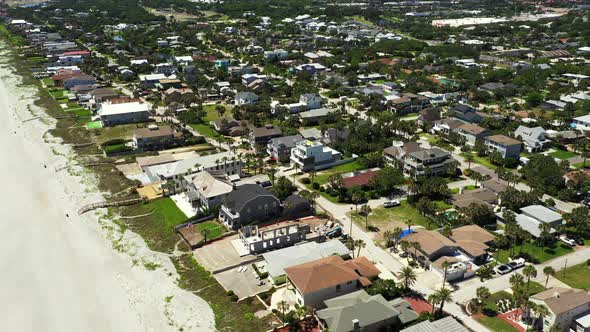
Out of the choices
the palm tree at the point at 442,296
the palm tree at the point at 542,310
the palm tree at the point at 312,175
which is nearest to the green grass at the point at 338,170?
the palm tree at the point at 312,175

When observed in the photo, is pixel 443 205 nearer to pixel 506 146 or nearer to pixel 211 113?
pixel 506 146

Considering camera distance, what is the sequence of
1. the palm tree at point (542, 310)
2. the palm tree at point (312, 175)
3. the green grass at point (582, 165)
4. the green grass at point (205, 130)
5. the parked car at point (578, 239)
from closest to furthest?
the palm tree at point (542, 310), the parked car at point (578, 239), the palm tree at point (312, 175), the green grass at point (582, 165), the green grass at point (205, 130)

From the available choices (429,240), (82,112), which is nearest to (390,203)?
(429,240)

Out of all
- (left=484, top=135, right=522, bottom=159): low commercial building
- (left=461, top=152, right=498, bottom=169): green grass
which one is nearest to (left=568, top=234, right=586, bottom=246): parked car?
(left=461, top=152, right=498, bottom=169): green grass

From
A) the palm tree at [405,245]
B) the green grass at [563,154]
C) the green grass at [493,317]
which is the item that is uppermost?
the palm tree at [405,245]

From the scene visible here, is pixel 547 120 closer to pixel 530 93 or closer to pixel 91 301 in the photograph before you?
pixel 530 93

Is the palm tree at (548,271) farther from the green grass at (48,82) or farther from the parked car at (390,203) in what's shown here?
the green grass at (48,82)

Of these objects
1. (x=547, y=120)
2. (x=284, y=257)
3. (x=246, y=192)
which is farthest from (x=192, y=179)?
(x=547, y=120)
